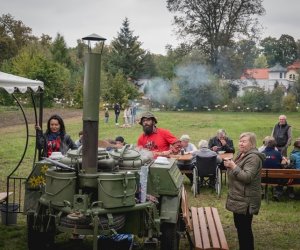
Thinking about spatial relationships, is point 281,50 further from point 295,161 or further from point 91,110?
point 91,110

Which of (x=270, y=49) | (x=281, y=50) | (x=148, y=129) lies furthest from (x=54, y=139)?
(x=270, y=49)

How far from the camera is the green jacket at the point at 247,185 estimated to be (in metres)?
5.18

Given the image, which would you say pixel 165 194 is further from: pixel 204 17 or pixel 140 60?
pixel 140 60

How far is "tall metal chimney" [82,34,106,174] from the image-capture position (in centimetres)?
469

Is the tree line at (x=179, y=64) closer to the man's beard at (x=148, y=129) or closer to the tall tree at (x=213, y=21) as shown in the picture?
the tall tree at (x=213, y=21)

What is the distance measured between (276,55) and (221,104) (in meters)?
55.6

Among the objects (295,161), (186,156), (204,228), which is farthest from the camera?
(186,156)

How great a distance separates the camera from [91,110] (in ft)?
15.4

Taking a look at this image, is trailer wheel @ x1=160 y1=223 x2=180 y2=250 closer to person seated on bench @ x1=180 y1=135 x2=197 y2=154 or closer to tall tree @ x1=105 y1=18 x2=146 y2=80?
person seated on bench @ x1=180 y1=135 x2=197 y2=154

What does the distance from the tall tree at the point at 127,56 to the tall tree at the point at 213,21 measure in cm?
647

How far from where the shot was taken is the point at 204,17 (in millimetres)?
47875

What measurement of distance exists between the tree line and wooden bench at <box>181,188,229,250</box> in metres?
30.7

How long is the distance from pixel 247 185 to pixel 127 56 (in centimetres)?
4762

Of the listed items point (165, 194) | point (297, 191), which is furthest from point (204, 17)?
point (165, 194)
